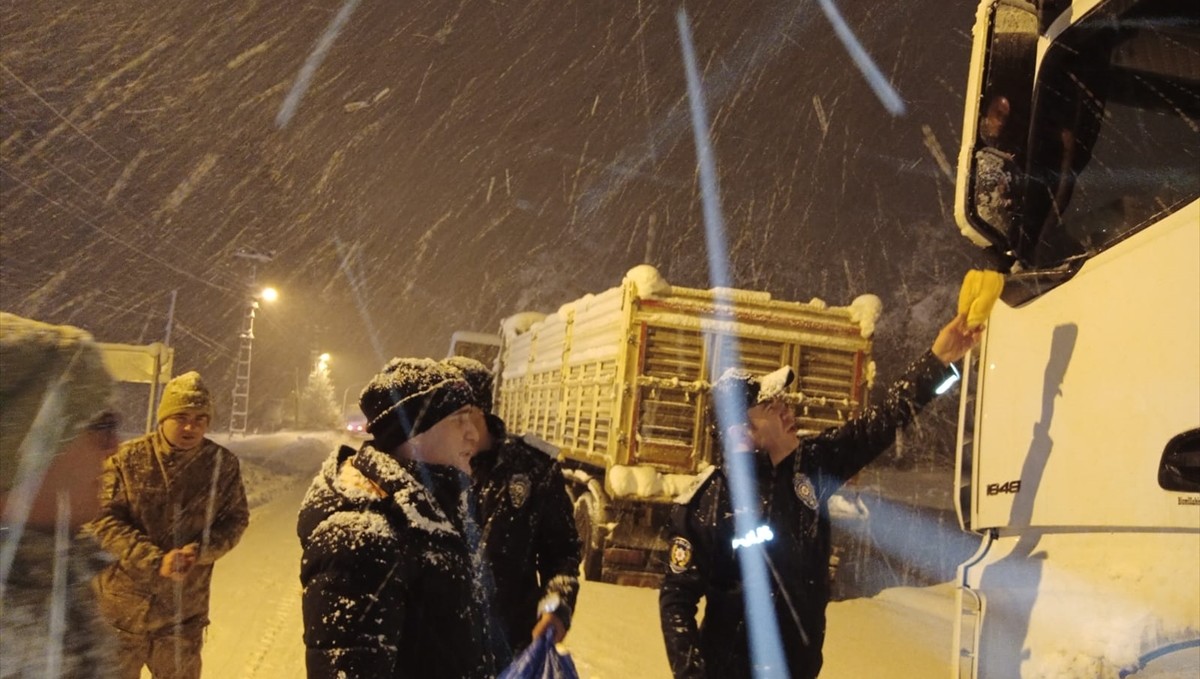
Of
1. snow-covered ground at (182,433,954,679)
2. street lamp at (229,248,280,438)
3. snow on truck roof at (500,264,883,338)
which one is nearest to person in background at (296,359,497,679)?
snow-covered ground at (182,433,954,679)

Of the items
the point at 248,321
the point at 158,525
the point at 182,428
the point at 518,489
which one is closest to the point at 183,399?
the point at 182,428

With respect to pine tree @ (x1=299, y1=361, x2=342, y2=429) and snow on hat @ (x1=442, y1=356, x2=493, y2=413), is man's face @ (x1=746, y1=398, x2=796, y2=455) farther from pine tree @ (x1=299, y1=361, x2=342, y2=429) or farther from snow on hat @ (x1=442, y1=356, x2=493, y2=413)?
pine tree @ (x1=299, y1=361, x2=342, y2=429)

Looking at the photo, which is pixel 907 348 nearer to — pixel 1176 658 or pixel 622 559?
pixel 622 559

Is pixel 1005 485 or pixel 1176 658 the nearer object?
pixel 1176 658

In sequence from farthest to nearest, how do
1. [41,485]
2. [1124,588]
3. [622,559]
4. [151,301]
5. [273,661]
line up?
[151,301]
[622,559]
[273,661]
[1124,588]
[41,485]

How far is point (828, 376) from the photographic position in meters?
8.99

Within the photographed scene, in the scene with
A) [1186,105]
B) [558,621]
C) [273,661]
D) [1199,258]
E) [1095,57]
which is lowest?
[273,661]

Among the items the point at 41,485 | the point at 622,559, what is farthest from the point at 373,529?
the point at 622,559

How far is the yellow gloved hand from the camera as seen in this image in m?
2.62

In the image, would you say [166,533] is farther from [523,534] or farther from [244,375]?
[244,375]

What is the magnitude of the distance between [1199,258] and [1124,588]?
0.74 m

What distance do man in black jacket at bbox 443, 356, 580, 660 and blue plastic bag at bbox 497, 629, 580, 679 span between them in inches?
1.9

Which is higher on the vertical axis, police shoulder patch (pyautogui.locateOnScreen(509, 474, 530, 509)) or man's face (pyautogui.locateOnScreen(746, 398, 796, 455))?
man's face (pyautogui.locateOnScreen(746, 398, 796, 455))

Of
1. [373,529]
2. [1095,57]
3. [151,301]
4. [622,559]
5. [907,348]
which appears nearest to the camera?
[373,529]
